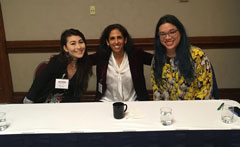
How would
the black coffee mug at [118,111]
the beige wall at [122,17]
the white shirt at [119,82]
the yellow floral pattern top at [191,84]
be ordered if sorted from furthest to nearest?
the beige wall at [122,17]
the white shirt at [119,82]
the yellow floral pattern top at [191,84]
the black coffee mug at [118,111]

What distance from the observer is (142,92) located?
220 centimetres

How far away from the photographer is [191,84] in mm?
1873

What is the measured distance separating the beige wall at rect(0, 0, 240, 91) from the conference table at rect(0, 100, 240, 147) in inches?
76.6

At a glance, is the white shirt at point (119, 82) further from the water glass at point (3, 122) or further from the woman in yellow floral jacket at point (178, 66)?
the water glass at point (3, 122)

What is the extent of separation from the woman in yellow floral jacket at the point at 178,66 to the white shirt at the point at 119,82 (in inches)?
12.3

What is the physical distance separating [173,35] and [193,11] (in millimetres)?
1435

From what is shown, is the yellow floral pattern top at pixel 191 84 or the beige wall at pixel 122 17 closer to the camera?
the yellow floral pattern top at pixel 191 84

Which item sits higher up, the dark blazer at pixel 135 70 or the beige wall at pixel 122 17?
the beige wall at pixel 122 17

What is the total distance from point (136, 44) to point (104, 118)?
195 centimetres

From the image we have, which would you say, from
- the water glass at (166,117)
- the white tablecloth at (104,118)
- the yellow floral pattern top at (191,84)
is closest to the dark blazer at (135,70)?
the yellow floral pattern top at (191,84)

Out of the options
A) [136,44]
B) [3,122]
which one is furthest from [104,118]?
[136,44]

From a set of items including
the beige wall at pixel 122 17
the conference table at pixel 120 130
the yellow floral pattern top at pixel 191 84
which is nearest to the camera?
the conference table at pixel 120 130

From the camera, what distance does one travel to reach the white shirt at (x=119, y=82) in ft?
7.04

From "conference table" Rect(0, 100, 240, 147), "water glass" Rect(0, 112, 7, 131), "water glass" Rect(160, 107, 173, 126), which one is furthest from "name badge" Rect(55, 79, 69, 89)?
"water glass" Rect(160, 107, 173, 126)
